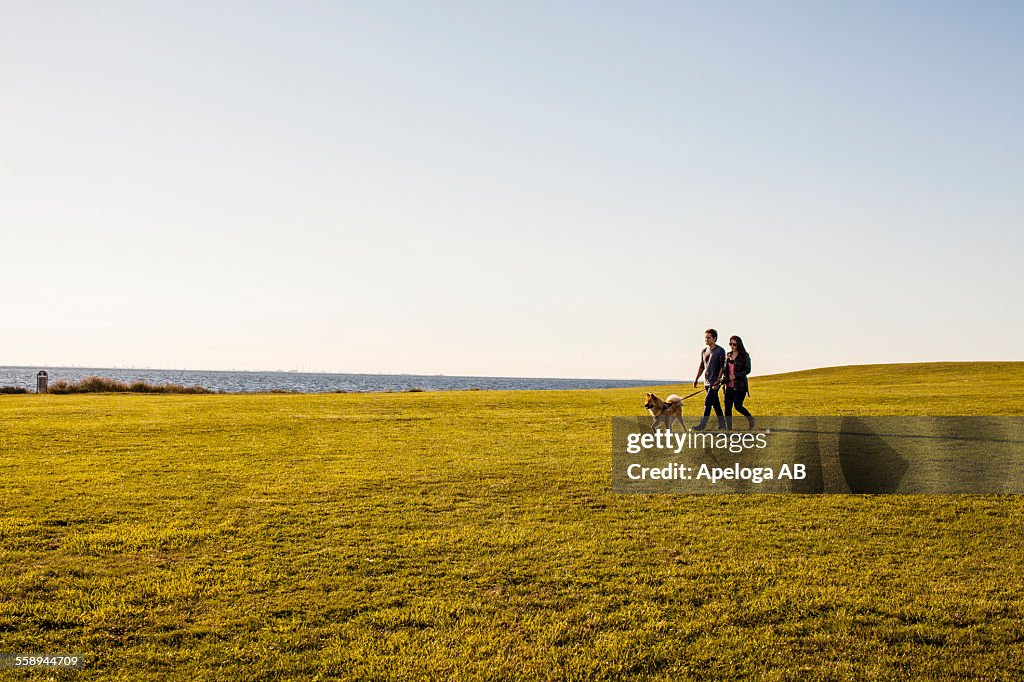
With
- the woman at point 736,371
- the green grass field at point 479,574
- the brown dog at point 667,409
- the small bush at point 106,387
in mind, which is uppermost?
the woman at point 736,371

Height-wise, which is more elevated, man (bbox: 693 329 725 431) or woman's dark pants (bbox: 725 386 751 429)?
man (bbox: 693 329 725 431)

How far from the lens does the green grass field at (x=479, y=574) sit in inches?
272

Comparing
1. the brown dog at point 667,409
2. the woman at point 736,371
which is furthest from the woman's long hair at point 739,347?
the brown dog at point 667,409

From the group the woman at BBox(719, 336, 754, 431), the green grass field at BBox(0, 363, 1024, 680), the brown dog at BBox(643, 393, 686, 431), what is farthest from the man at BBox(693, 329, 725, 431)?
the green grass field at BBox(0, 363, 1024, 680)

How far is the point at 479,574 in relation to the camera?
917cm

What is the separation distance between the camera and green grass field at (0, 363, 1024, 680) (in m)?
6.91

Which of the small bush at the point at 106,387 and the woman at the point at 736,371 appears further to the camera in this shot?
the small bush at the point at 106,387

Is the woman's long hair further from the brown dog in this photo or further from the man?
the brown dog

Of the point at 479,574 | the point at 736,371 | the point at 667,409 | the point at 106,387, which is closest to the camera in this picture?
the point at 479,574

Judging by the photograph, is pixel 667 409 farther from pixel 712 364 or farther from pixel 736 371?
pixel 736 371

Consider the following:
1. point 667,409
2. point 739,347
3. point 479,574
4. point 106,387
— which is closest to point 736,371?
point 739,347

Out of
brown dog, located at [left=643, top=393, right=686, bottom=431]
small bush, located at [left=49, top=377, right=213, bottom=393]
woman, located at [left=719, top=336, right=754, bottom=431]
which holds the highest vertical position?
woman, located at [left=719, top=336, right=754, bottom=431]

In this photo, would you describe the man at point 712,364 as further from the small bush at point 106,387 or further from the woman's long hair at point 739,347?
the small bush at point 106,387

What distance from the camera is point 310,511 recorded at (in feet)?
40.7
